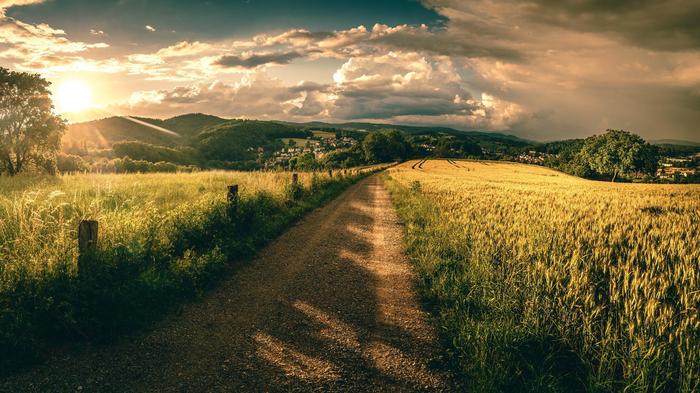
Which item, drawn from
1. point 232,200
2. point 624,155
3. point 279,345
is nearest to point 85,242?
point 279,345

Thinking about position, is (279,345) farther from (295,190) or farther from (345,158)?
(345,158)

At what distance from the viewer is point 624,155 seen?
2510 inches

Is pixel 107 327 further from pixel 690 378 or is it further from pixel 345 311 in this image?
pixel 690 378

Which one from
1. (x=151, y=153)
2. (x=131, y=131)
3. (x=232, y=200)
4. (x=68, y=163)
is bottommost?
(x=68, y=163)

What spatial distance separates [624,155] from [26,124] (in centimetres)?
8664

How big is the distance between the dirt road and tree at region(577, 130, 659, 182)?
76178mm

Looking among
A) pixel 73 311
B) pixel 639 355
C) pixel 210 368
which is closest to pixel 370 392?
pixel 210 368

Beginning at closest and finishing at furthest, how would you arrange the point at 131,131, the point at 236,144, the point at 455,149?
the point at 236,144 < the point at 131,131 < the point at 455,149

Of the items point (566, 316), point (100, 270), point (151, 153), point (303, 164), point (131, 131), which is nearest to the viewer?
point (566, 316)

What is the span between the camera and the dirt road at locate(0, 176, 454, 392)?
13.1ft

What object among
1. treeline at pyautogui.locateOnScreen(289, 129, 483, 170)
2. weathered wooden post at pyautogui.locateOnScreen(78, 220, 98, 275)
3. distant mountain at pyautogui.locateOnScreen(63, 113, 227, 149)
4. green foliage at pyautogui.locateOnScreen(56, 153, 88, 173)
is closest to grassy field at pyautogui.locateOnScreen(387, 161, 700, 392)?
weathered wooden post at pyautogui.locateOnScreen(78, 220, 98, 275)

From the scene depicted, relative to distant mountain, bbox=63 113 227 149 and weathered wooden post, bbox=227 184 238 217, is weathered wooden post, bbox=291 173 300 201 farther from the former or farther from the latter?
distant mountain, bbox=63 113 227 149

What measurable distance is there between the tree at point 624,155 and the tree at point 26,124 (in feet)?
277

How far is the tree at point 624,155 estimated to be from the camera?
63.1 meters
